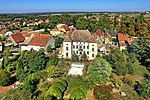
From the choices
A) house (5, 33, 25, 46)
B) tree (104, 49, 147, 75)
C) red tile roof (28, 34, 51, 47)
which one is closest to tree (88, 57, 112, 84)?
tree (104, 49, 147, 75)

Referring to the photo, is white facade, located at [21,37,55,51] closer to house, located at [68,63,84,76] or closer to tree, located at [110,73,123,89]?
house, located at [68,63,84,76]

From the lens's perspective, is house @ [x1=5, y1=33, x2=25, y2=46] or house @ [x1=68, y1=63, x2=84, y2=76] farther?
house @ [x1=5, y1=33, x2=25, y2=46]

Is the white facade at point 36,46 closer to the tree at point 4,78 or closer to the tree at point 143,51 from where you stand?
the tree at point 4,78

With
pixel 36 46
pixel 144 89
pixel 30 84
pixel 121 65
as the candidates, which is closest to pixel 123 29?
pixel 36 46

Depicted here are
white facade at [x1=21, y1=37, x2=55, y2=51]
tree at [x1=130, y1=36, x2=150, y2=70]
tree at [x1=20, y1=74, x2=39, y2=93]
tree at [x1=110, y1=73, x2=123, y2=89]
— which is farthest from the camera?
white facade at [x1=21, y1=37, x2=55, y2=51]

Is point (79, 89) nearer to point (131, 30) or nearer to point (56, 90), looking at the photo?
point (56, 90)

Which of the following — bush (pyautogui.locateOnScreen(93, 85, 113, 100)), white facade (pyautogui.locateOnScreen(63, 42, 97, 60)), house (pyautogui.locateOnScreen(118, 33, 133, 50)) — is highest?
white facade (pyautogui.locateOnScreen(63, 42, 97, 60))
